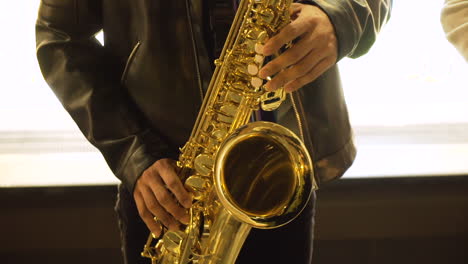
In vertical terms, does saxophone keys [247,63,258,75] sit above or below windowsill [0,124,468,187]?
above

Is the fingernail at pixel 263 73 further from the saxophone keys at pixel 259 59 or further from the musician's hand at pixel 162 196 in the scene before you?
the musician's hand at pixel 162 196

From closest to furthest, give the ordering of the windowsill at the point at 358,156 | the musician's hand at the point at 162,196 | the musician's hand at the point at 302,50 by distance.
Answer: the musician's hand at the point at 302,50
the musician's hand at the point at 162,196
the windowsill at the point at 358,156

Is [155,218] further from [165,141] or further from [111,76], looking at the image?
[111,76]

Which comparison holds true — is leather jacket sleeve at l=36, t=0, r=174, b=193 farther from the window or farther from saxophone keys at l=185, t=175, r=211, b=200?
the window

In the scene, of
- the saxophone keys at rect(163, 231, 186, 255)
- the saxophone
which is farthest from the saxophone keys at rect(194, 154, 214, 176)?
the saxophone keys at rect(163, 231, 186, 255)

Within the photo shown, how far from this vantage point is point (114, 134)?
1.11m

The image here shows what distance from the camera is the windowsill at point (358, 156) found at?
2154 mm

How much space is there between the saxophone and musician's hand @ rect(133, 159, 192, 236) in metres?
0.03

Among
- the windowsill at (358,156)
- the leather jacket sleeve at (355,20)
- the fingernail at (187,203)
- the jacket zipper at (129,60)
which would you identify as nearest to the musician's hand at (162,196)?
the fingernail at (187,203)

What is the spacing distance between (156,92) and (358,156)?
1407 mm

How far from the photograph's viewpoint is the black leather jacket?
1082 millimetres

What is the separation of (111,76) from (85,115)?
0.11 m

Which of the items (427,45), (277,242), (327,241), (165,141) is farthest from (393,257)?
(165,141)

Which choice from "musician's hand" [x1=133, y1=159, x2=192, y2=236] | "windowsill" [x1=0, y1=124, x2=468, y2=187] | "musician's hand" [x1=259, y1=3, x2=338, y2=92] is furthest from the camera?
"windowsill" [x1=0, y1=124, x2=468, y2=187]
